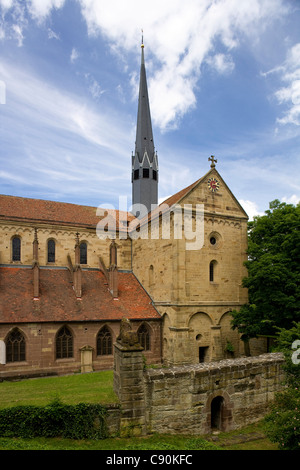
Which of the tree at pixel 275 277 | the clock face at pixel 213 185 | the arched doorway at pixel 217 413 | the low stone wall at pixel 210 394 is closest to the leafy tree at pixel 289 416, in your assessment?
the low stone wall at pixel 210 394

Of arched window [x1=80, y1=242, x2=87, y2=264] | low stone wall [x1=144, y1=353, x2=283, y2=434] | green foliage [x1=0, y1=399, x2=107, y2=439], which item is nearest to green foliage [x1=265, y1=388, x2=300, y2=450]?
low stone wall [x1=144, y1=353, x2=283, y2=434]

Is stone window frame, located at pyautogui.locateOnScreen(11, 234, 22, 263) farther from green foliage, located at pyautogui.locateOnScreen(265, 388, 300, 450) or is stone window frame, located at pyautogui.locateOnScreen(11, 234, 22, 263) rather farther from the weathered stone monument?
green foliage, located at pyautogui.locateOnScreen(265, 388, 300, 450)

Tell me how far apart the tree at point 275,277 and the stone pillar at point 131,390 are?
11.7m

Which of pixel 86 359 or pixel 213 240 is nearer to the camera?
pixel 86 359

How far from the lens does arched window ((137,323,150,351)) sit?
25.9 meters

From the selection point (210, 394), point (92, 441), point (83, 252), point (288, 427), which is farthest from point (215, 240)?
point (92, 441)

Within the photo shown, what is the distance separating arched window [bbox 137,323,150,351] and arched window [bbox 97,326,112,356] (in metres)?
2.43

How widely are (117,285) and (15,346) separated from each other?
8.78m

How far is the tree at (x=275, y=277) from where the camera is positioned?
856 inches

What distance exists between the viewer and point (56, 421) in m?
11.9

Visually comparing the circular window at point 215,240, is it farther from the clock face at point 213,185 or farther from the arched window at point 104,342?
the arched window at point 104,342

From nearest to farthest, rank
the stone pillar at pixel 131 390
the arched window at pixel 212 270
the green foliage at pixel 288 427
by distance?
the green foliage at pixel 288 427
the stone pillar at pixel 131 390
the arched window at pixel 212 270

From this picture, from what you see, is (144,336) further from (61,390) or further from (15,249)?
(15,249)
